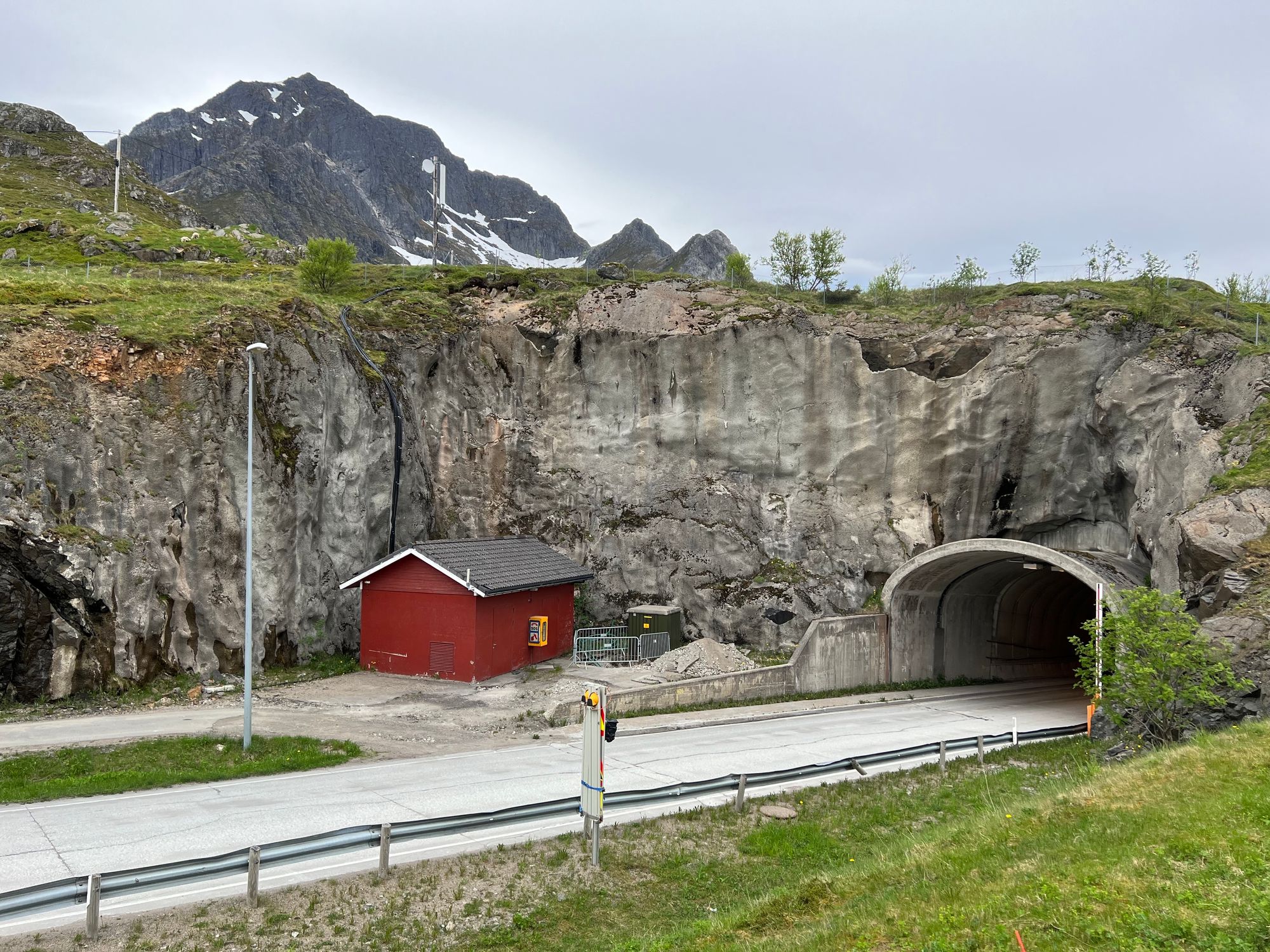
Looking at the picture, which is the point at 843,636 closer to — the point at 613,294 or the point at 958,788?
the point at 958,788

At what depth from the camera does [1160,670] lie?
18141 mm

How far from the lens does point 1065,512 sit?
122ft

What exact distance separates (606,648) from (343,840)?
22336 millimetres

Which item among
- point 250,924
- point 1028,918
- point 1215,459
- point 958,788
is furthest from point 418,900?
point 1215,459

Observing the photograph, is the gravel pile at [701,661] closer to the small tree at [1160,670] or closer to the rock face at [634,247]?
the small tree at [1160,670]

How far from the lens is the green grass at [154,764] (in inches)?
623

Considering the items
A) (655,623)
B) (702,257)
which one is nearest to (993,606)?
(655,623)

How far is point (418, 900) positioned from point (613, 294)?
33559 mm

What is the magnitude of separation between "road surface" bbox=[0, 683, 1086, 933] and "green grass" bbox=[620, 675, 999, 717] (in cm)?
190

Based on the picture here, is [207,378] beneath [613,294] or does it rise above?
beneath

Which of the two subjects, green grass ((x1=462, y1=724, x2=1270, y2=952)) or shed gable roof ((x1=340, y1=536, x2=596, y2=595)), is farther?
shed gable roof ((x1=340, y1=536, x2=596, y2=595))

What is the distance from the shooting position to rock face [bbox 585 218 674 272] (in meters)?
116

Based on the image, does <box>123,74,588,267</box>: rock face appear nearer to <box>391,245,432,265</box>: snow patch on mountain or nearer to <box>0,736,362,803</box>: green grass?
<box>391,245,432,265</box>: snow patch on mountain

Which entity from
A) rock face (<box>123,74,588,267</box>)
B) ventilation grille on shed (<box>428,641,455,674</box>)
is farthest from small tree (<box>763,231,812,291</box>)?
rock face (<box>123,74,588,267</box>)
